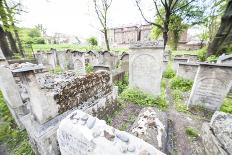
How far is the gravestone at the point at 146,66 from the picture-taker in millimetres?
4555

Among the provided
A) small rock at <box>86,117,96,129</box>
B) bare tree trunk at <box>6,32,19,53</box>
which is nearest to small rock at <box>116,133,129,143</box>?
small rock at <box>86,117,96,129</box>

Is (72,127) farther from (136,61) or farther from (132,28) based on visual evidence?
(132,28)

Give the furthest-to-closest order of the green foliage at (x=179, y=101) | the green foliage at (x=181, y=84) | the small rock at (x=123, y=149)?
the green foliage at (x=181, y=84), the green foliage at (x=179, y=101), the small rock at (x=123, y=149)

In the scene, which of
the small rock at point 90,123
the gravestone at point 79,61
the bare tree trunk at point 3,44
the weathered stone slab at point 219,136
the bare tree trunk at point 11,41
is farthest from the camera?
the bare tree trunk at point 11,41

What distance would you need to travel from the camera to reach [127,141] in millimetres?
1288

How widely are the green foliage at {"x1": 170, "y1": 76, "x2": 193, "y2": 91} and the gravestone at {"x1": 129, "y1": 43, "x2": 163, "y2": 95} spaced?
226 cm

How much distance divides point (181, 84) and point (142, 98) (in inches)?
119

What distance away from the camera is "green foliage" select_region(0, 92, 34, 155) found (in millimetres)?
2846

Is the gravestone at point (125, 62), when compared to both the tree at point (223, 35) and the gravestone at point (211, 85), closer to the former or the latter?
the gravestone at point (211, 85)

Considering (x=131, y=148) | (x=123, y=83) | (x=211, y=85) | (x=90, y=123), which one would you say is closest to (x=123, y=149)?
(x=131, y=148)

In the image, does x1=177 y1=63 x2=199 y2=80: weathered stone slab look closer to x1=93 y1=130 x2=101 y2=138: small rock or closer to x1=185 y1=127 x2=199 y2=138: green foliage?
x1=185 y1=127 x2=199 y2=138: green foliage

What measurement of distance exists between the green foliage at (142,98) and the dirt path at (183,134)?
0.41m

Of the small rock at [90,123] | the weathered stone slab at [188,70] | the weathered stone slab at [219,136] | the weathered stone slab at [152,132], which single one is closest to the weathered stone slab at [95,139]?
the small rock at [90,123]

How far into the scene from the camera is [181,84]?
6578 millimetres
